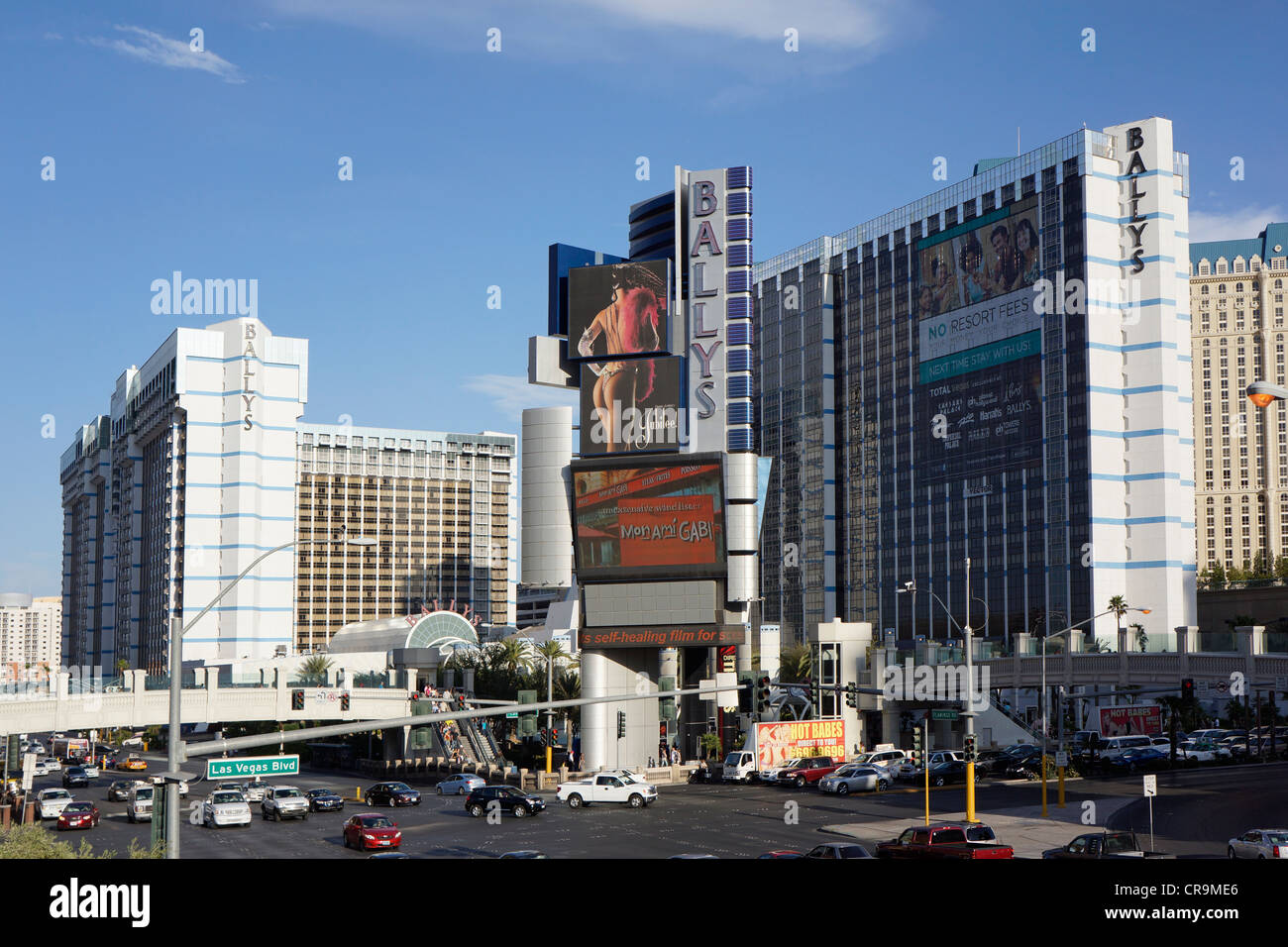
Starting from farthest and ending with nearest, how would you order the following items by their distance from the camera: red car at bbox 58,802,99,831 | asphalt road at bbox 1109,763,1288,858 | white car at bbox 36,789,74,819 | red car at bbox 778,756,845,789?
1. red car at bbox 778,756,845,789
2. white car at bbox 36,789,74,819
3. red car at bbox 58,802,99,831
4. asphalt road at bbox 1109,763,1288,858

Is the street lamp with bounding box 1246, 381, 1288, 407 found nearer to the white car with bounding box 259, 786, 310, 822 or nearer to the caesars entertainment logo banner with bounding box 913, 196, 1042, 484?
the white car with bounding box 259, 786, 310, 822

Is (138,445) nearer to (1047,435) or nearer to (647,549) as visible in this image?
(1047,435)

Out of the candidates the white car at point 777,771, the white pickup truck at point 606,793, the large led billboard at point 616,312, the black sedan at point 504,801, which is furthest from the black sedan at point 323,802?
the large led billboard at point 616,312

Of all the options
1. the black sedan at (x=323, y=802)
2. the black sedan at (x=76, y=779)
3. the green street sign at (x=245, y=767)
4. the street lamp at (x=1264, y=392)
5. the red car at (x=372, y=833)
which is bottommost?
the black sedan at (x=76, y=779)

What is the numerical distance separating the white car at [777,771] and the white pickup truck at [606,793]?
11762 millimetres

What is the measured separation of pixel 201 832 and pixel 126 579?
498 feet

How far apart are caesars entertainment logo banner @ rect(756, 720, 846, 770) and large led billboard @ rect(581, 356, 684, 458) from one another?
56.3ft

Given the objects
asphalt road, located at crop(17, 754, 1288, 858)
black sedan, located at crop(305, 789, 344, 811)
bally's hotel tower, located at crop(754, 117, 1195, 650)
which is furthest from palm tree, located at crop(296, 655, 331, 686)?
bally's hotel tower, located at crop(754, 117, 1195, 650)

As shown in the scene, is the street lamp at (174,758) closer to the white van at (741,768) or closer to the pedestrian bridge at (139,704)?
the pedestrian bridge at (139,704)

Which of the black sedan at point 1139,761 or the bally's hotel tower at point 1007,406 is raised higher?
the bally's hotel tower at point 1007,406

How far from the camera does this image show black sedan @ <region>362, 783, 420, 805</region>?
6494 cm

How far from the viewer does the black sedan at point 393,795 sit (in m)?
64.9

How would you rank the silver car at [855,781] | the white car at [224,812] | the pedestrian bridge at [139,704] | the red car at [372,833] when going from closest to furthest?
the red car at [372,833] → the white car at [224,812] → the pedestrian bridge at [139,704] → the silver car at [855,781]
